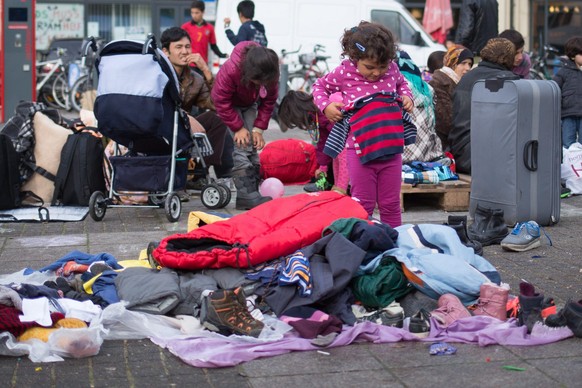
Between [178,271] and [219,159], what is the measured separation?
4.53 m

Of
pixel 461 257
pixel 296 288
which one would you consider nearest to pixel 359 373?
pixel 296 288

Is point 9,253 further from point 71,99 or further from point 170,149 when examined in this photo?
point 71,99

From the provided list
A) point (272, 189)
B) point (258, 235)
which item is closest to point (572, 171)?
point (272, 189)

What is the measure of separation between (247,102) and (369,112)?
266 cm

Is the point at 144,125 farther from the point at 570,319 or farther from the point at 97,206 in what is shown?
the point at 570,319

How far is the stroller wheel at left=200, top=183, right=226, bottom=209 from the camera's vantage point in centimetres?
907

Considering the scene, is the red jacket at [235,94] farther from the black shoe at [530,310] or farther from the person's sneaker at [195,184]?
the black shoe at [530,310]

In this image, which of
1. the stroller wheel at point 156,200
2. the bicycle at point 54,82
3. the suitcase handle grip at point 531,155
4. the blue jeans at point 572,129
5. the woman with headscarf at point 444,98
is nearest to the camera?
the suitcase handle grip at point 531,155

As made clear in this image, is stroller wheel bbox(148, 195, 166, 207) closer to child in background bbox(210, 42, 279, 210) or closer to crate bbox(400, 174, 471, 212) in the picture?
child in background bbox(210, 42, 279, 210)

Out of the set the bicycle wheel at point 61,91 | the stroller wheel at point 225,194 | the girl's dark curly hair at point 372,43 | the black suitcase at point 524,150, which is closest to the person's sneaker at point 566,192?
the black suitcase at point 524,150

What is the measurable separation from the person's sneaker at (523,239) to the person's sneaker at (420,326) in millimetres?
2108

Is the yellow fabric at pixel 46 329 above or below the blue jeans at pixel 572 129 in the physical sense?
below

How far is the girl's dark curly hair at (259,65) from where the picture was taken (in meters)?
8.55

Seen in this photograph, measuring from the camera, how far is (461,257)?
573cm
